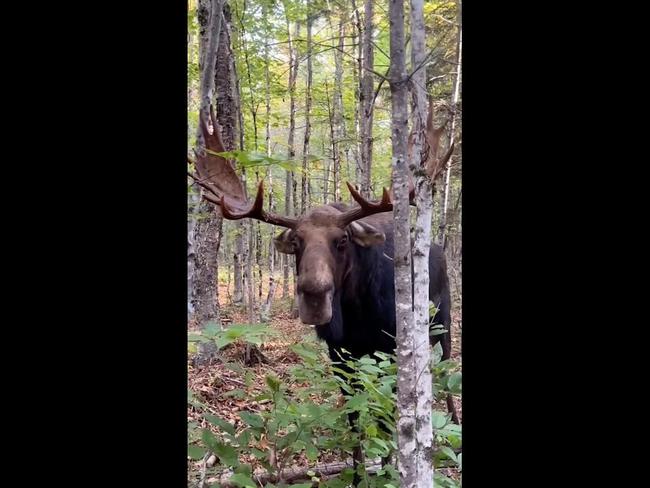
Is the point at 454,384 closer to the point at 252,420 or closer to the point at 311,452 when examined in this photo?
the point at 311,452

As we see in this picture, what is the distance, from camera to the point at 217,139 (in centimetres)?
436

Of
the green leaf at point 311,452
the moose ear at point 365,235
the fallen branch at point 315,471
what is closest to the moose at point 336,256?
the moose ear at point 365,235

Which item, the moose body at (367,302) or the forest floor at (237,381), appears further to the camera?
the moose body at (367,302)

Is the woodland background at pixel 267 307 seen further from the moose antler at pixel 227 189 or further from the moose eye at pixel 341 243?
the moose eye at pixel 341 243

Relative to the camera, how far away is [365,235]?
16.0 feet

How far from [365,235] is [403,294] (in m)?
2.19

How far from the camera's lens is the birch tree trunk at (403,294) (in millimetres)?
2572

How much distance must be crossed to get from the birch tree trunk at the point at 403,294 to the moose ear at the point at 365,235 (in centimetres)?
211

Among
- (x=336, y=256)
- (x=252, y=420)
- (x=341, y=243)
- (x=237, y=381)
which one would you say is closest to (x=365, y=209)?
(x=341, y=243)

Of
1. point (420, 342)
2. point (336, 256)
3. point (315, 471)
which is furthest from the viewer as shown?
point (336, 256)
